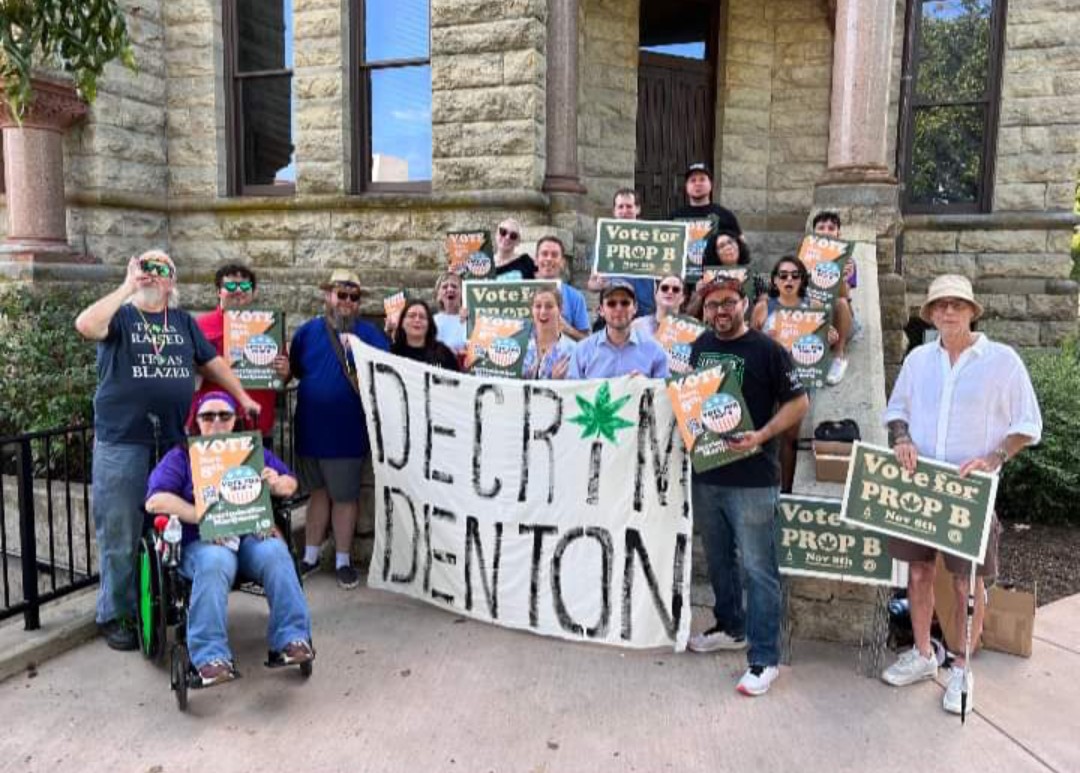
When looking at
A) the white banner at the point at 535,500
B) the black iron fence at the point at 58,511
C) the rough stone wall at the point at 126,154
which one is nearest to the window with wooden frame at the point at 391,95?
the rough stone wall at the point at 126,154

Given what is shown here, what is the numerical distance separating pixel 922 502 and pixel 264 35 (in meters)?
8.80

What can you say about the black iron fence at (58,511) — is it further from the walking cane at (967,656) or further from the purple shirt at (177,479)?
the walking cane at (967,656)

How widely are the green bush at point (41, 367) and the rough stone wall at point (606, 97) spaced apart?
5452mm

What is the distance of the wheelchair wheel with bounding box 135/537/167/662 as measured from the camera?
4.08 metres

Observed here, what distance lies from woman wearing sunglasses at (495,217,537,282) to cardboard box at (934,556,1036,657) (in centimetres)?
351

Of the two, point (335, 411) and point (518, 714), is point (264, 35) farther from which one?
point (518, 714)

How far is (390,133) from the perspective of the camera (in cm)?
931

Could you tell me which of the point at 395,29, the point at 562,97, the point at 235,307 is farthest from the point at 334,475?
the point at 395,29

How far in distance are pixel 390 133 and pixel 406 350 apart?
4682mm

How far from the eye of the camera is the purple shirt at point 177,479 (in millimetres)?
4023

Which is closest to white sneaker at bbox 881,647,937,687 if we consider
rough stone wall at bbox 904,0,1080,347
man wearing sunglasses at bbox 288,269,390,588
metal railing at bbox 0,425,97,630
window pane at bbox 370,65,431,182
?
man wearing sunglasses at bbox 288,269,390,588

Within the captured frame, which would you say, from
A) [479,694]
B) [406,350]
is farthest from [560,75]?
[479,694]

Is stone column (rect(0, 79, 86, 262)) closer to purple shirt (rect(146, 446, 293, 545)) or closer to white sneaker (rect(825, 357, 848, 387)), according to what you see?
purple shirt (rect(146, 446, 293, 545))

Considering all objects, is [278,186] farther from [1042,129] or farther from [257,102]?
[1042,129]
